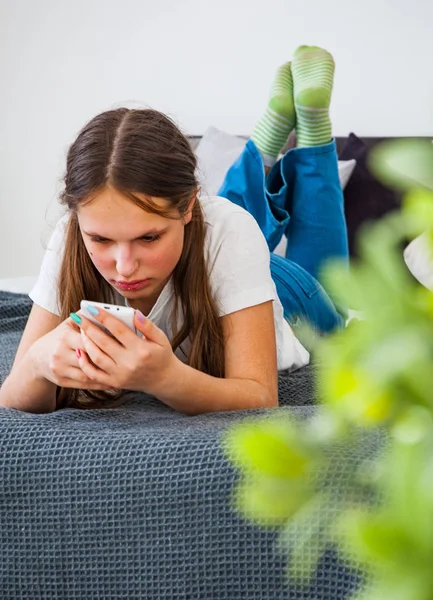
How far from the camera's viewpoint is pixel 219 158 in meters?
3.07

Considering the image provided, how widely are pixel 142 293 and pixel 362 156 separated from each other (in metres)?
1.87

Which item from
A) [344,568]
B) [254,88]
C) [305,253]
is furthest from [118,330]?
[254,88]

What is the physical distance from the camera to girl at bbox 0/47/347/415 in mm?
1204

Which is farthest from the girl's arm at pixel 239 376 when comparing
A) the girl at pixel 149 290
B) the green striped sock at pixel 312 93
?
the green striped sock at pixel 312 93

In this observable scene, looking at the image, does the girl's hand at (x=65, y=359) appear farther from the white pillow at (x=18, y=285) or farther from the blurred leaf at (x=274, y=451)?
the white pillow at (x=18, y=285)

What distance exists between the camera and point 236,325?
1393mm

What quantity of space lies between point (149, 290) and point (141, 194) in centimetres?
16

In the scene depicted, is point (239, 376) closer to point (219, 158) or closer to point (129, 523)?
point (129, 523)

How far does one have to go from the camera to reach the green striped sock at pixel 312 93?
7.07ft

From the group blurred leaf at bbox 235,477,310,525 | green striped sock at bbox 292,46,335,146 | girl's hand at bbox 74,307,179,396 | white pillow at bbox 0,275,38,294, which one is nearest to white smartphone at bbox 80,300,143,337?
girl's hand at bbox 74,307,179,396

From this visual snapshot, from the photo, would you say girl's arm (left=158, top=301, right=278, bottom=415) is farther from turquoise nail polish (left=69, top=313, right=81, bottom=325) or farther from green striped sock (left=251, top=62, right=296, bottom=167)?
green striped sock (left=251, top=62, right=296, bottom=167)

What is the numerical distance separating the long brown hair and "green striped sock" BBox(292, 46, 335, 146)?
834mm

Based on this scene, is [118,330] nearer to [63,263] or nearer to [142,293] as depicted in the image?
[142,293]

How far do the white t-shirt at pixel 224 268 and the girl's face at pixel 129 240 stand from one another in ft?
0.40
